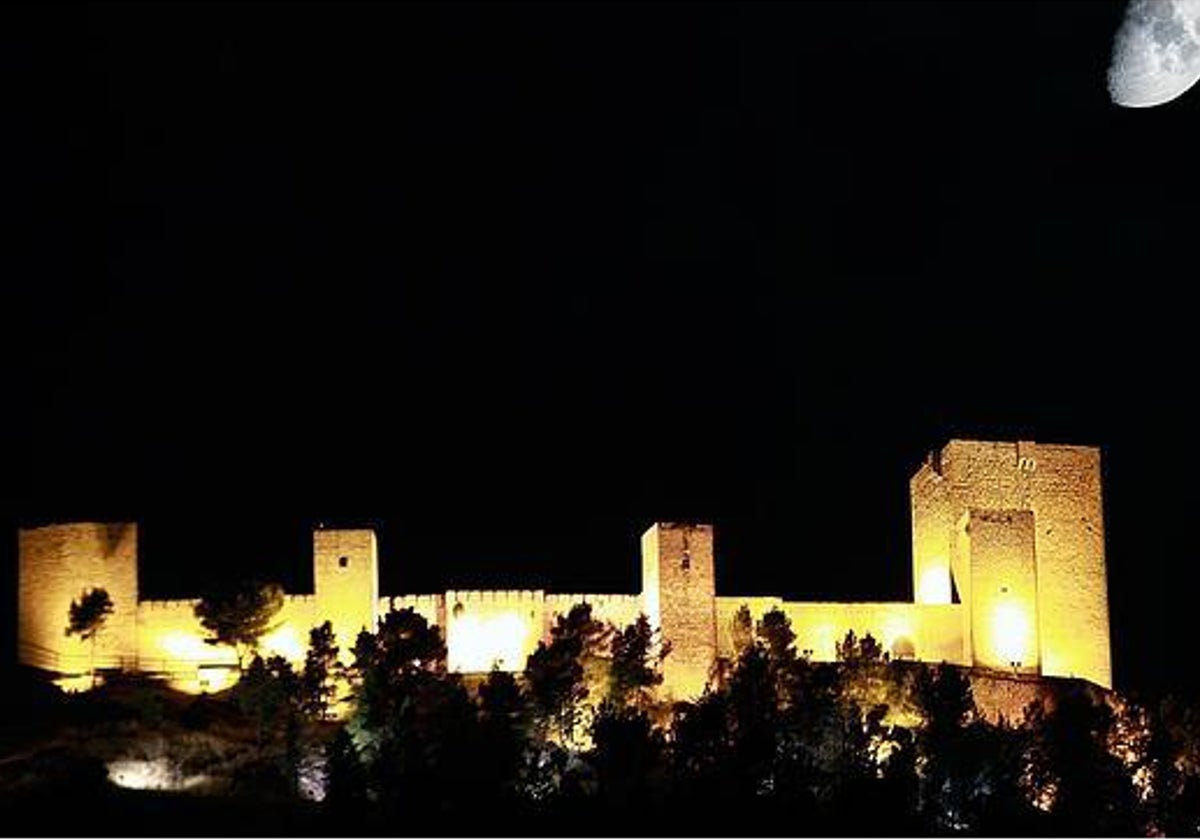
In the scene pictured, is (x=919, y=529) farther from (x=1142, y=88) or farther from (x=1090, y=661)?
(x=1142, y=88)

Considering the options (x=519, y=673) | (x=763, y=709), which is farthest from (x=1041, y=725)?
(x=519, y=673)

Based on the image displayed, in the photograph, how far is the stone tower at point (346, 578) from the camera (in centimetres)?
3953

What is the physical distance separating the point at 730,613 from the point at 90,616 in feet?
35.0

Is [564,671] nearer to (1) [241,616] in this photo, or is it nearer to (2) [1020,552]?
(1) [241,616]

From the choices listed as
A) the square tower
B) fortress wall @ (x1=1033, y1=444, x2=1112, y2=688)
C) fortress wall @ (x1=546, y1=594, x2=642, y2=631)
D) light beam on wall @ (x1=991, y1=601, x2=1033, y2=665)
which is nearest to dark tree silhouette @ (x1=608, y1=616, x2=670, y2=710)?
fortress wall @ (x1=546, y1=594, x2=642, y2=631)

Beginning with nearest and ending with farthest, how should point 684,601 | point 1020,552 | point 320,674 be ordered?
point 320,674, point 684,601, point 1020,552

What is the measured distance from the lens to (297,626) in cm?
3969

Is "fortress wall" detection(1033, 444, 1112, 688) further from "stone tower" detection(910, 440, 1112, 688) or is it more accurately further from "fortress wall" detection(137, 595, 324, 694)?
"fortress wall" detection(137, 595, 324, 694)

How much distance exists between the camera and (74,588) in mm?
39594

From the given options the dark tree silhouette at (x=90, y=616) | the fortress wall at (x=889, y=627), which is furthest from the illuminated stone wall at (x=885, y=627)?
the dark tree silhouette at (x=90, y=616)

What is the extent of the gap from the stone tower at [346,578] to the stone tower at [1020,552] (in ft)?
32.4

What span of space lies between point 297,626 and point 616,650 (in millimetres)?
5456

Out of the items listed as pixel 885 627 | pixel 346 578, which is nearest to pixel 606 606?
pixel 346 578

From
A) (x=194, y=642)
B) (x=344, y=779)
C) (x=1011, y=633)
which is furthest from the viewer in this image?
(x=1011, y=633)
